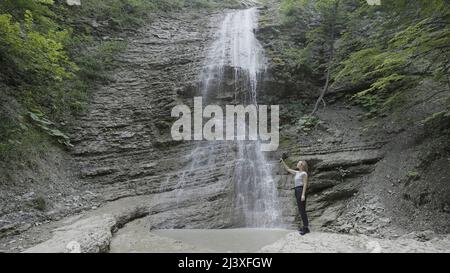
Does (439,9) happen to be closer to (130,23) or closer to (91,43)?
(91,43)

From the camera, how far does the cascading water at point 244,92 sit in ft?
30.3

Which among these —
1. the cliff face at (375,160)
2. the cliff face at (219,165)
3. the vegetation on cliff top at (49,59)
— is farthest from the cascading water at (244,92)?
the vegetation on cliff top at (49,59)

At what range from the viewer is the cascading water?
30.3 feet

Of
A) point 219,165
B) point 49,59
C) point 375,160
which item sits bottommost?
point 219,165

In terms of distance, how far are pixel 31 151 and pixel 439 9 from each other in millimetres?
9930

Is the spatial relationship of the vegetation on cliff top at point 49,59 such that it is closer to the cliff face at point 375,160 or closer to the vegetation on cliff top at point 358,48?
the cliff face at point 375,160

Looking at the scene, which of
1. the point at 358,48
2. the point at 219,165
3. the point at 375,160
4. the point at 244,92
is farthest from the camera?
the point at 244,92

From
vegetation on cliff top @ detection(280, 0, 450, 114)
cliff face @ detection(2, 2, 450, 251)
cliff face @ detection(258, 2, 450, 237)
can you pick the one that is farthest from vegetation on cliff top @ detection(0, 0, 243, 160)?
vegetation on cliff top @ detection(280, 0, 450, 114)

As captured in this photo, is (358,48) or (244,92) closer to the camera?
(358,48)

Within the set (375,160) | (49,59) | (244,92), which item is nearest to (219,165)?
(244,92)

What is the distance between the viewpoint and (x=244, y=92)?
1348cm

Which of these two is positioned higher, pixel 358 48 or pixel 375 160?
pixel 358 48

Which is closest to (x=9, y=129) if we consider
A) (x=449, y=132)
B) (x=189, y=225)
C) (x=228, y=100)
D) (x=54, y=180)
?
(x=54, y=180)

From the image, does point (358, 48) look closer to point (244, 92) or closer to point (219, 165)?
point (244, 92)
